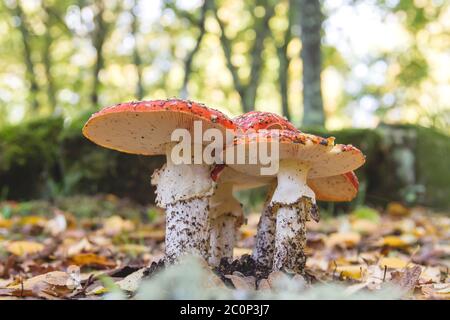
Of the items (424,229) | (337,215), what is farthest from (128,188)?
(424,229)

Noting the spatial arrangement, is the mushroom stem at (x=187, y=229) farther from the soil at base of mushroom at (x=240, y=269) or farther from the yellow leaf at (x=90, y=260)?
the yellow leaf at (x=90, y=260)

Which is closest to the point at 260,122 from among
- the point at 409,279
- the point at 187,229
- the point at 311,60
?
the point at 187,229

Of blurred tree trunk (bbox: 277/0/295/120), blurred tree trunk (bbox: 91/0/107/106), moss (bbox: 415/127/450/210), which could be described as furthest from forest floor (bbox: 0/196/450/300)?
blurred tree trunk (bbox: 277/0/295/120)

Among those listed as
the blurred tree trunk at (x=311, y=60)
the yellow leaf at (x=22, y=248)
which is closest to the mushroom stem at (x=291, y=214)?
the yellow leaf at (x=22, y=248)

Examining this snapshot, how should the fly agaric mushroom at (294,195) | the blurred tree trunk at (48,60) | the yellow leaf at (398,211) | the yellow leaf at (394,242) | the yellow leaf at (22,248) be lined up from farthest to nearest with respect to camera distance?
the blurred tree trunk at (48,60)
the yellow leaf at (398,211)
the yellow leaf at (394,242)
the yellow leaf at (22,248)
the fly agaric mushroom at (294,195)

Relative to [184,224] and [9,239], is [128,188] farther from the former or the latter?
[184,224]

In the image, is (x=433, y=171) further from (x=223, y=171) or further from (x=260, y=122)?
(x=260, y=122)
